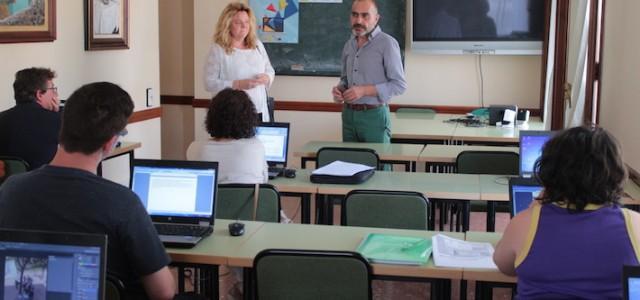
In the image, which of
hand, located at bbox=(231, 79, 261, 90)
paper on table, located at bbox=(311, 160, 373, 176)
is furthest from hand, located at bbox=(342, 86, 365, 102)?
paper on table, located at bbox=(311, 160, 373, 176)

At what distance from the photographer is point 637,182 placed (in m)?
4.50

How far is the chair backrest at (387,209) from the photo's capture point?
3650 millimetres

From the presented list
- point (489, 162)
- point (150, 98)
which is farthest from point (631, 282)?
point (150, 98)

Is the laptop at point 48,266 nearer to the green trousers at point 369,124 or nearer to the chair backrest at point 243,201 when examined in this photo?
the chair backrest at point 243,201

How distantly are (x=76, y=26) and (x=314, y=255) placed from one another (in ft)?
12.9

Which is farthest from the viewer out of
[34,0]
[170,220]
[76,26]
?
[76,26]

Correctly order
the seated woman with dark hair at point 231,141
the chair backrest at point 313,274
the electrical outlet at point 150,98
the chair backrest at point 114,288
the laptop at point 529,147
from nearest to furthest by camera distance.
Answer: the chair backrest at point 114,288
the chair backrest at point 313,274
the seated woman with dark hair at point 231,141
the laptop at point 529,147
the electrical outlet at point 150,98

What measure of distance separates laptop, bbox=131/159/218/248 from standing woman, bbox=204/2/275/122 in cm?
270

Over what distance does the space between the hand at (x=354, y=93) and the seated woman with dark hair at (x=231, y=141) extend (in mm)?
1788

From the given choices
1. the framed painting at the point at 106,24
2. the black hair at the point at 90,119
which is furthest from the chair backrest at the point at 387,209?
the framed painting at the point at 106,24

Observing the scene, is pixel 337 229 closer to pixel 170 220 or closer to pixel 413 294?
pixel 170 220

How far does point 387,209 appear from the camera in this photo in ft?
12.1

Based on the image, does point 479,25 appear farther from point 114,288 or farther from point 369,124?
point 114,288

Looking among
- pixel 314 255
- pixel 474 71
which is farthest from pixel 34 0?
pixel 474 71
